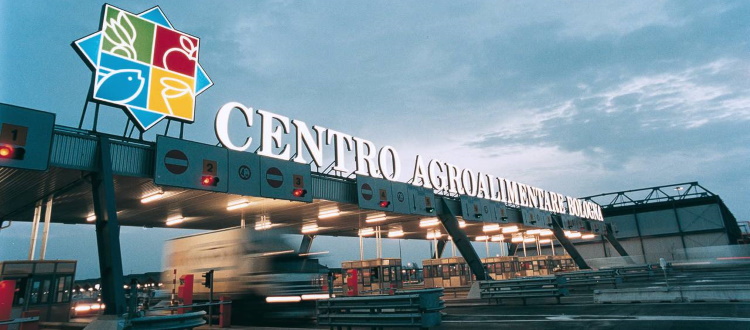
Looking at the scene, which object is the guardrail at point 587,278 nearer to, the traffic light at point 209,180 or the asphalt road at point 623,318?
the asphalt road at point 623,318

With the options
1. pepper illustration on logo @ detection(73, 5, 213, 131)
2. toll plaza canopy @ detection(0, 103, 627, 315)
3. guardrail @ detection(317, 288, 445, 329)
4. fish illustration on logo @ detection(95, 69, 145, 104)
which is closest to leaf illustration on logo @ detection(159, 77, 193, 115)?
pepper illustration on logo @ detection(73, 5, 213, 131)

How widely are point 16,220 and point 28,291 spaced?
747cm

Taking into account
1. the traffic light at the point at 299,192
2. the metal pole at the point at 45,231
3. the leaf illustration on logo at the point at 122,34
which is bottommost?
the metal pole at the point at 45,231

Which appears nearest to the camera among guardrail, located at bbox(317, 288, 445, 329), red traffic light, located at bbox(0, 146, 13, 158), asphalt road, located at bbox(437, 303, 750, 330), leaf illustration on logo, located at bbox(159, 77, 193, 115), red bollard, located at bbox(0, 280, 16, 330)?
guardrail, located at bbox(317, 288, 445, 329)

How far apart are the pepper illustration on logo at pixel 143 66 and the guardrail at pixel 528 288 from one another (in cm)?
1514

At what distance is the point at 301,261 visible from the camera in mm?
16000

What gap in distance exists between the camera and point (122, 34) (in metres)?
16.0

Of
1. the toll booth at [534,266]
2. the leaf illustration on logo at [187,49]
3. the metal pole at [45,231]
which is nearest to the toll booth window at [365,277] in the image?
the leaf illustration on logo at [187,49]

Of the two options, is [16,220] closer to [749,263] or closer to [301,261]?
[301,261]

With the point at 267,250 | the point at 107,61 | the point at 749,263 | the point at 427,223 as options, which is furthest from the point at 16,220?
the point at 749,263

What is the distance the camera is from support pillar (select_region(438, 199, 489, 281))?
26.5 m

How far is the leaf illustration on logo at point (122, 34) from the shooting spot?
15.5 meters

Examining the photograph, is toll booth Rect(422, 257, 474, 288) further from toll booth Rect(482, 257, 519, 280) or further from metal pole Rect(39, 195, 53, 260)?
metal pole Rect(39, 195, 53, 260)

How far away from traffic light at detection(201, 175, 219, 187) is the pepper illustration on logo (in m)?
2.87
